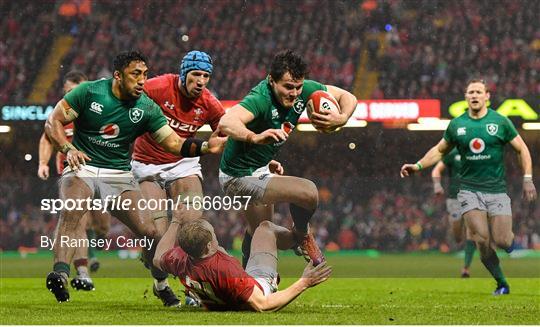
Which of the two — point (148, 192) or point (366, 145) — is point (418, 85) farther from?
point (148, 192)

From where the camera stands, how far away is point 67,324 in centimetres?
641

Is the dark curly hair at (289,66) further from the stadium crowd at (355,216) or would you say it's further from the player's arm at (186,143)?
the stadium crowd at (355,216)

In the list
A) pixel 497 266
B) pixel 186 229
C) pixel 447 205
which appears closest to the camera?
pixel 186 229

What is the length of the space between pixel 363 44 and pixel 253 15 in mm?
3011

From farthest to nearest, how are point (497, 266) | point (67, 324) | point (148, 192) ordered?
point (497, 266) → point (148, 192) → point (67, 324)

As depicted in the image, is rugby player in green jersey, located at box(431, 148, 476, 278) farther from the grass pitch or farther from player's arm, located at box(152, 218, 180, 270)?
player's arm, located at box(152, 218, 180, 270)

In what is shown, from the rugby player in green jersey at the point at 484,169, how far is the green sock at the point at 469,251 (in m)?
1.47

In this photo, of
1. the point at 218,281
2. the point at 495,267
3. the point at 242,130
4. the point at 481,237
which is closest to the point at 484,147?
the point at 481,237

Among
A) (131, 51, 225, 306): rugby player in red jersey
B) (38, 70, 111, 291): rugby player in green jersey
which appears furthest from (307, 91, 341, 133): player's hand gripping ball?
(38, 70, 111, 291): rugby player in green jersey

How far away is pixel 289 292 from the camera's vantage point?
22.1ft

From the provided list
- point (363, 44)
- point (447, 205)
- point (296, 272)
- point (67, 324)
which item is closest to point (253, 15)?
point (363, 44)

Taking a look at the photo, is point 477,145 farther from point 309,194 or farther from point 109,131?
point 109,131

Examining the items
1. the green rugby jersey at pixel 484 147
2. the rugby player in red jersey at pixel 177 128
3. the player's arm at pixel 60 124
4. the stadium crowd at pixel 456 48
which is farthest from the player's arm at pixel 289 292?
the stadium crowd at pixel 456 48

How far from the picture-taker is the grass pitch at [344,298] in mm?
6734
